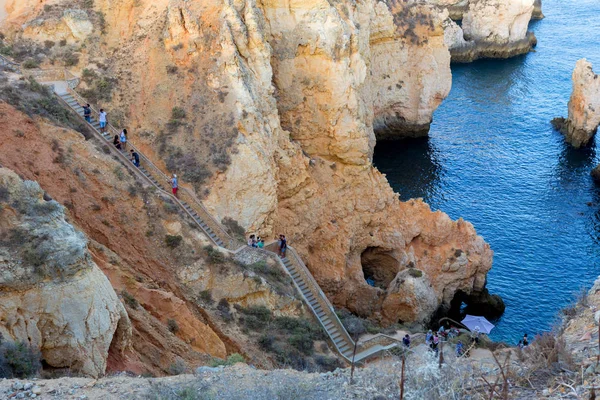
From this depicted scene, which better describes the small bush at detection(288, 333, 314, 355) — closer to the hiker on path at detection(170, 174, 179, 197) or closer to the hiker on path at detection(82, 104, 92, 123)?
the hiker on path at detection(170, 174, 179, 197)

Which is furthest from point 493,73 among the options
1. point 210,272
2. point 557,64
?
point 210,272

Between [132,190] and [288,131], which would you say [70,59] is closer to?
[132,190]

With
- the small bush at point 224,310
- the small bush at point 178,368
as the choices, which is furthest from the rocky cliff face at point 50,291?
the small bush at point 224,310

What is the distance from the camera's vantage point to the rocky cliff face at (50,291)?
19.3m

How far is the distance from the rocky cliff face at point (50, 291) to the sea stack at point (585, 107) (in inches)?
2045

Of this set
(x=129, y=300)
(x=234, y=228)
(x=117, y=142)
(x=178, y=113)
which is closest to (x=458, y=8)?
(x=178, y=113)

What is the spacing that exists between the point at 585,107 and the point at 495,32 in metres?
30.7

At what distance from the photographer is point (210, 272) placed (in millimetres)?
30797

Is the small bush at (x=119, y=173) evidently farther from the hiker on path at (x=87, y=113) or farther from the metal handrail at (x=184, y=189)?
the hiker on path at (x=87, y=113)

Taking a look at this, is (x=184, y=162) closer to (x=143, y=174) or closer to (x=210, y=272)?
(x=143, y=174)

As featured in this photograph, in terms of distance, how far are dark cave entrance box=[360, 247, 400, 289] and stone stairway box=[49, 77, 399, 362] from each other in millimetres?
10869

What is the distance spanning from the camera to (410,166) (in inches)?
2363

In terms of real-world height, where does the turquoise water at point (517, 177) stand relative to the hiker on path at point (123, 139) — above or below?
below

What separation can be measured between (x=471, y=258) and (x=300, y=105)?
14240 millimetres
